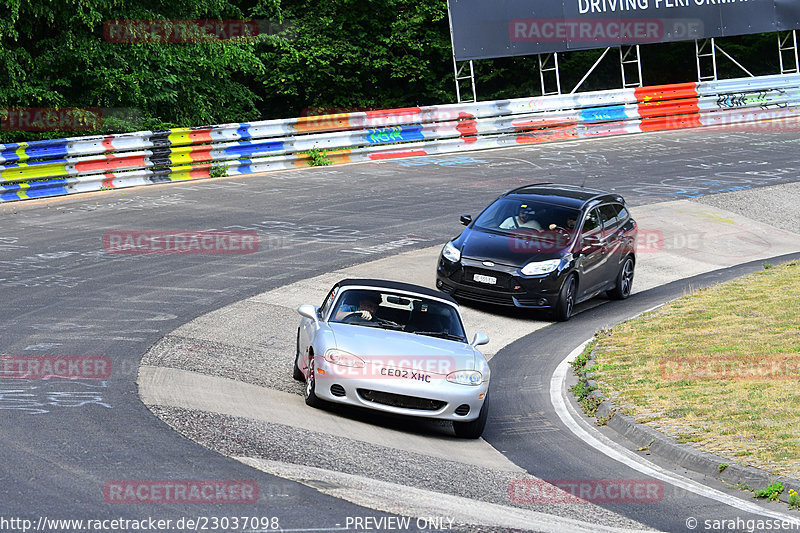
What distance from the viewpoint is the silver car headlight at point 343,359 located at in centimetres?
986

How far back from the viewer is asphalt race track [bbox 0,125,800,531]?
24.4 feet

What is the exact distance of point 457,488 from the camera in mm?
8117

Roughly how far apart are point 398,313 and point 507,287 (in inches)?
185

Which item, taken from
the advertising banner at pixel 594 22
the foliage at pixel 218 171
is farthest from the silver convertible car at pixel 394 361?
the advertising banner at pixel 594 22

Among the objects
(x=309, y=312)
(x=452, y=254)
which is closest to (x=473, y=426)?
(x=309, y=312)

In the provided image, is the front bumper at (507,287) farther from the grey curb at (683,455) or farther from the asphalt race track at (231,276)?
the grey curb at (683,455)

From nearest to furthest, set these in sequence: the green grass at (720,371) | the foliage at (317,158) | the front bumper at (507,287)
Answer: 1. the green grass at (720,371)
2. the front bumper at (507,287)
3. the foliage at (317,158)

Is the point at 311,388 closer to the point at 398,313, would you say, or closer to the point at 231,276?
the point at 398,313

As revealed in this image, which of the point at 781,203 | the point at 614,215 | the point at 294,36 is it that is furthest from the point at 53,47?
the point at 781,203

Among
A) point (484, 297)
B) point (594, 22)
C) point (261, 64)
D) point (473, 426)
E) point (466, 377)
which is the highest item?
point (594, 22)

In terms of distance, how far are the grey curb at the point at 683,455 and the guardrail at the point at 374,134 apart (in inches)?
631

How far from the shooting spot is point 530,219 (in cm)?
1670

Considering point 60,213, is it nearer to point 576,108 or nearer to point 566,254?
point 566,254

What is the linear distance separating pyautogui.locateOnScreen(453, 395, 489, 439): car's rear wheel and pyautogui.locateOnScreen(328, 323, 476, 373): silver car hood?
1.50 feet
